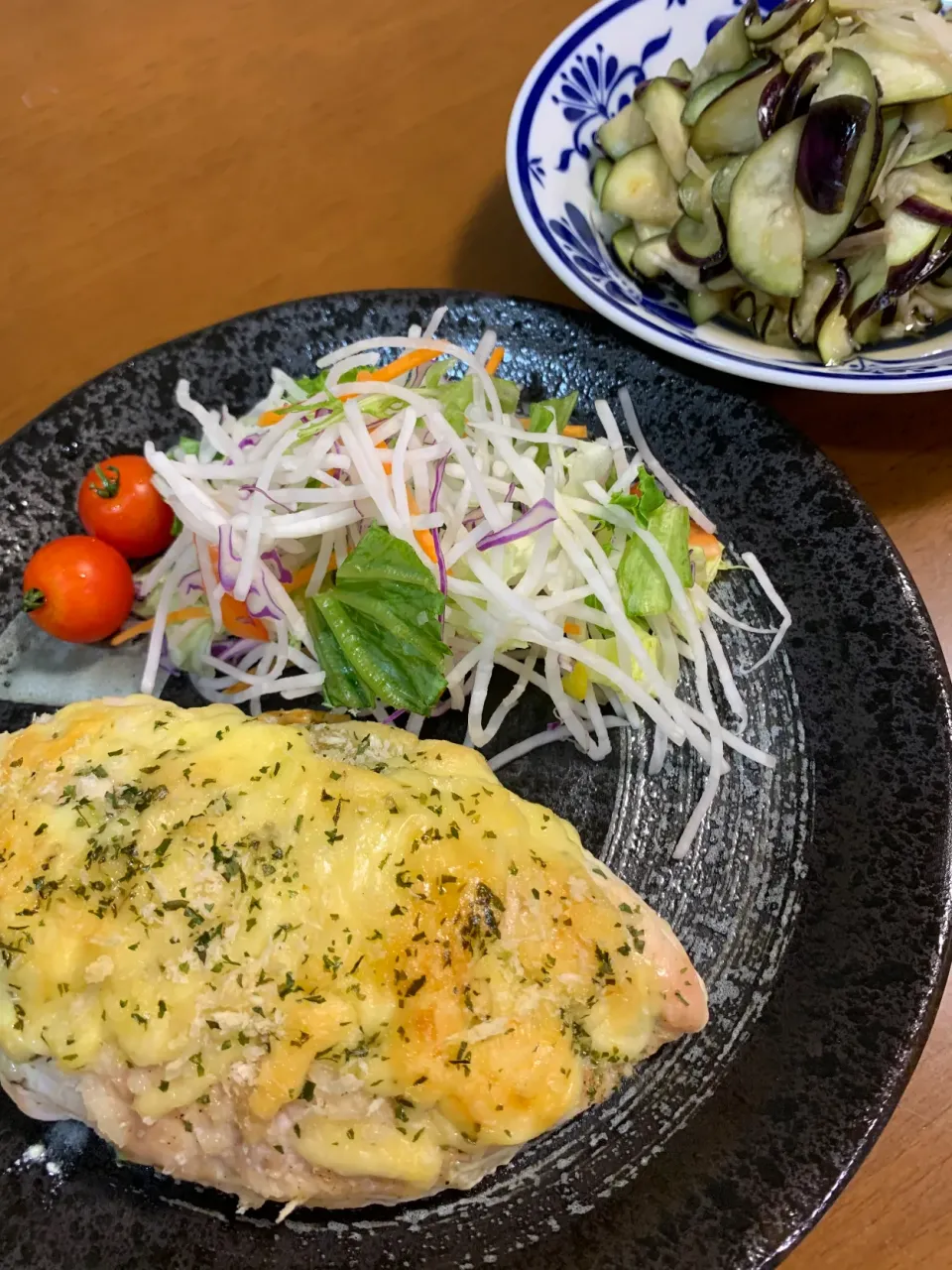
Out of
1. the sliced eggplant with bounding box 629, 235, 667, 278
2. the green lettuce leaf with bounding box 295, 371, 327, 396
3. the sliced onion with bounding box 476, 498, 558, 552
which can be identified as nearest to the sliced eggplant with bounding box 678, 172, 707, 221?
the sliced eggplant with bounding box 629, 235, 667, 278

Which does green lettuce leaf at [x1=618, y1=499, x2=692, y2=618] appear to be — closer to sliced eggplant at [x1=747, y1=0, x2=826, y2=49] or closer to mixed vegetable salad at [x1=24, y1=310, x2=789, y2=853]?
mixed vegetable salad at [x1=24, y1=310, x2=789, y2=853]

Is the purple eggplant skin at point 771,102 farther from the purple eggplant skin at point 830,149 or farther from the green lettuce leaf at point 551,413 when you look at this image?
the green lettuce leaf at point 551,413

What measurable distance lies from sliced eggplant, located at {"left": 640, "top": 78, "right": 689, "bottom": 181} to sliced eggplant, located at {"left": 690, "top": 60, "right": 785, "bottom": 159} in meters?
0.07

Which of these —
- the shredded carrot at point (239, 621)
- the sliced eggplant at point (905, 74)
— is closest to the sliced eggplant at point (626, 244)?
the sliced eggplant at point (905, 74)

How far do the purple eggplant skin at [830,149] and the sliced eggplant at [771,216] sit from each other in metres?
0.04

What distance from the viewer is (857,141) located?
2.07 metres

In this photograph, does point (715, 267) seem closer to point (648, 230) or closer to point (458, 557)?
point (648, 230)

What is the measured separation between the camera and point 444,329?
2.61 metres

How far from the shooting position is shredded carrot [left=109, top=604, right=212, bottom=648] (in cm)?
230

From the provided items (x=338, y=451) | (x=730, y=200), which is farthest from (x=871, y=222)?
(x=338, y=451)

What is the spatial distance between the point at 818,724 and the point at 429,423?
122cm

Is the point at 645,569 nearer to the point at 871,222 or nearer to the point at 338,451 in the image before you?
the point at 338,451

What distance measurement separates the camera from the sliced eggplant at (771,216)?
2.18m

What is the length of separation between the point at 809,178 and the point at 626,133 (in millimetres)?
690
